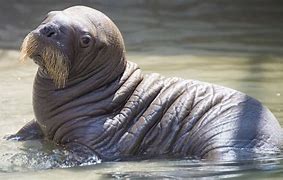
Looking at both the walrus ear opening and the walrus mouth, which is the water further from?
the walrus ear opening

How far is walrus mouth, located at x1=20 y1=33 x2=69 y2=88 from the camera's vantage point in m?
6.65

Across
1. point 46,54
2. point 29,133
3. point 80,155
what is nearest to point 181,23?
point 29,133

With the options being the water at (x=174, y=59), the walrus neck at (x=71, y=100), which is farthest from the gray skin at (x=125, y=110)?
the water at (x=174, y=59)

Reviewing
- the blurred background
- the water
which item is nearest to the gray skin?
the water

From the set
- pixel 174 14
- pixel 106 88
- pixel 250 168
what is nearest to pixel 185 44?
pixel 174 14

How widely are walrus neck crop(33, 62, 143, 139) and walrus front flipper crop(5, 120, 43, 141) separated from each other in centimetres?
20

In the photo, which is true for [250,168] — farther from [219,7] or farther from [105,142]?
[219,7]

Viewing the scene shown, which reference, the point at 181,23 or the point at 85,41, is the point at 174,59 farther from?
the point at 85,41

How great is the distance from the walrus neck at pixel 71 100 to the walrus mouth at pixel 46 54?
0.62ft

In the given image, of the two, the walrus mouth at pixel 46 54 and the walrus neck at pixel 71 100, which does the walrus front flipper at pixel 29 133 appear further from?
the walrus mouth at pixel 46 54

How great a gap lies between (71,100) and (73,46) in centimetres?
40

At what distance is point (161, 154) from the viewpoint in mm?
6727

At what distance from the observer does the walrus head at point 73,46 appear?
262 inches

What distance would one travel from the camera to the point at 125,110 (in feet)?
22.5
